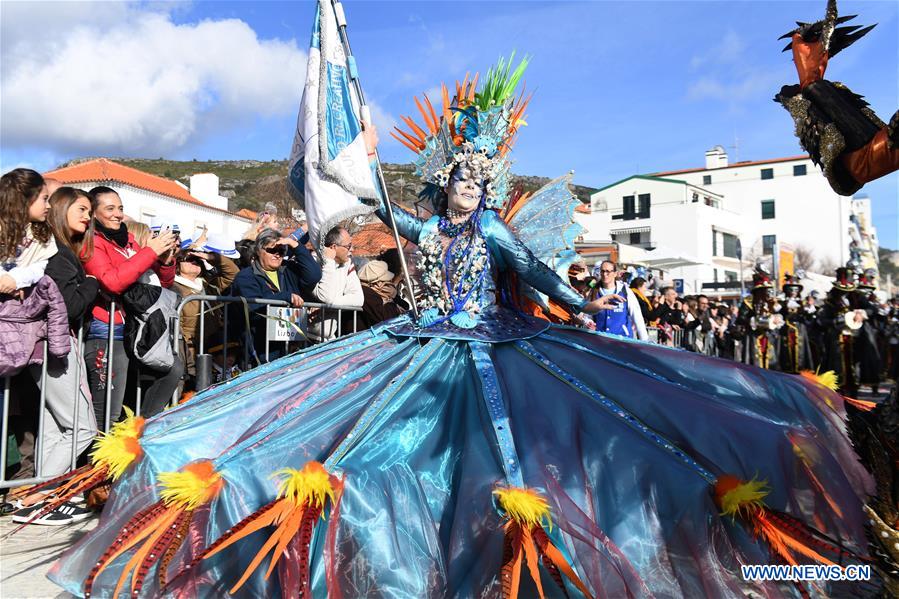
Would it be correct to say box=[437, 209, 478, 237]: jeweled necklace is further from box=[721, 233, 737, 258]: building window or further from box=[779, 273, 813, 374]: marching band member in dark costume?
box=[721, 233, 737, 258]: building window

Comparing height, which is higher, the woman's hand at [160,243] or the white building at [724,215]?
the white building at [724,215]

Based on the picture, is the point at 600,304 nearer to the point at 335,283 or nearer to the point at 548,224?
the point at 548,224

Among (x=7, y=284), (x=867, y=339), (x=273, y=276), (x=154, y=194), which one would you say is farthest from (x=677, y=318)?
(x=154, y=194)

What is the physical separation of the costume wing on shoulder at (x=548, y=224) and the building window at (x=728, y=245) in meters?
49.2

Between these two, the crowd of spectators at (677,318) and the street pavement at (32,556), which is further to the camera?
the crowd of spectators at (677,318)

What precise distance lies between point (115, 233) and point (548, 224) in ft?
8.97

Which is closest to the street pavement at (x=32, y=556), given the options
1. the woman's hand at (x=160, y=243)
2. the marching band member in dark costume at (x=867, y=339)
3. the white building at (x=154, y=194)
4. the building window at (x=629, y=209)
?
the woman's hand at (x=160, y=243)

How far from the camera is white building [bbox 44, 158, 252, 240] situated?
38.9 meters

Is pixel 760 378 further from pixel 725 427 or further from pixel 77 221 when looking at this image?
pixel 77 221

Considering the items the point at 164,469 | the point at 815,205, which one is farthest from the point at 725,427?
the point at 815,205

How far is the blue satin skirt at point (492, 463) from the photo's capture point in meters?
2.56

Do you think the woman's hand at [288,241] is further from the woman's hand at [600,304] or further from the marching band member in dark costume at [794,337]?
the marching band member in dark costume at [794,337]

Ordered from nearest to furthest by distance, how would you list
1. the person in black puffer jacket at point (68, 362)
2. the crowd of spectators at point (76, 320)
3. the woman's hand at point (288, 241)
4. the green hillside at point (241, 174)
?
the crowd of spectators at point (76, 320) < the person in black puffer jacket at point (68, 362) < the woman's hand at point (288, 241) < the green hillside at point (241, 174)

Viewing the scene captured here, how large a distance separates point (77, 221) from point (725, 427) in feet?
12.1
